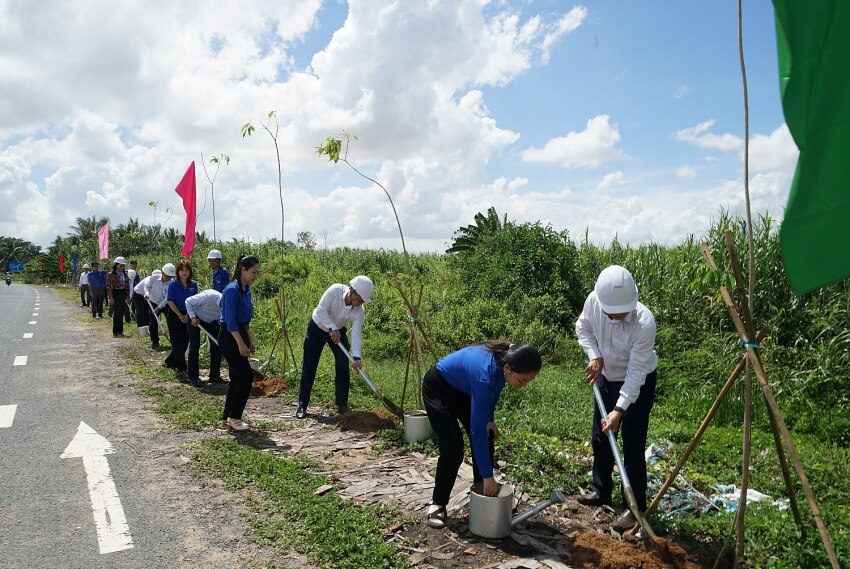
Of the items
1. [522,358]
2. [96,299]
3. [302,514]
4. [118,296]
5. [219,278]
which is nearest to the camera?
[522,358]

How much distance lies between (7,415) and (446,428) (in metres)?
6.02

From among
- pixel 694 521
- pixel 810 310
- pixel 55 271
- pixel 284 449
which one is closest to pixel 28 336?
pixel 284 449

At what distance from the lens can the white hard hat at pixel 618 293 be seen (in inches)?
160

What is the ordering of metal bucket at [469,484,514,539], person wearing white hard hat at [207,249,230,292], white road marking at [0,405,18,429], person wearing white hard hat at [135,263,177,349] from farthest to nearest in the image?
1. person wearing white hard hat at [135,263,177,349]
2. person wearing white hard hat at [207,249,230,292]
3. white road marking at [0,405,18,429]
4. metal bucket at [469,484,514,539]

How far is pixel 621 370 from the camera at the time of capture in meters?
4.48

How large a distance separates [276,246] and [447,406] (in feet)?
80.6

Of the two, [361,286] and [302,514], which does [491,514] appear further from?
[361,286]

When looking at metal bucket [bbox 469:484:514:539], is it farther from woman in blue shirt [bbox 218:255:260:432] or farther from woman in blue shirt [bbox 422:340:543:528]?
woman in blue shirt [bbox 218:255:260:432]

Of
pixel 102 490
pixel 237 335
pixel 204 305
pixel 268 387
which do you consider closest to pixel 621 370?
pixel 237 335

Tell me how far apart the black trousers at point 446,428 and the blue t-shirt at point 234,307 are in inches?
114

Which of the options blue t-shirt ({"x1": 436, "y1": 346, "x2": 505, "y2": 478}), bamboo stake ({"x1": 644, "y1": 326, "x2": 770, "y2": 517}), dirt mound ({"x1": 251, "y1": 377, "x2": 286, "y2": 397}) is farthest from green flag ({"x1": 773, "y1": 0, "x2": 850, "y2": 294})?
dirt mound ({"x1": 251, "y1": 377, "x2": 286, "y2": 397})

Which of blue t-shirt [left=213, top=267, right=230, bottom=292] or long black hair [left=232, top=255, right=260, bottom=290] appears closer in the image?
long black hair [left=232, top=255, right=260, bottom=290]

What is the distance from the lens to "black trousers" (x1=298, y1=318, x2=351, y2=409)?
7.10 metres

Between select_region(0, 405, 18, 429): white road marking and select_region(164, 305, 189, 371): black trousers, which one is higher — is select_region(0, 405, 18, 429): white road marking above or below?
below
